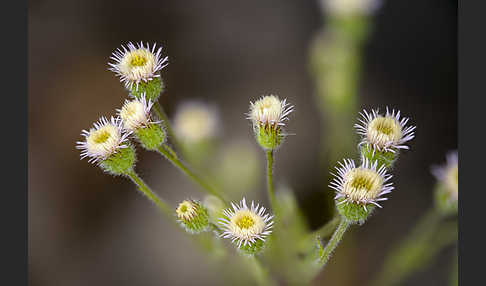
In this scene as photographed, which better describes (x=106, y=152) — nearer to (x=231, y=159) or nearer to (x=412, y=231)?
(x=231, y=159)

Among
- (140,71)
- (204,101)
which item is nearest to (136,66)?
(140,71)

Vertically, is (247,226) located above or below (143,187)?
below

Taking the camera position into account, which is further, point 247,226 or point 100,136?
point 100,136

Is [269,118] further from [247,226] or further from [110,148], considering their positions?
[110,148]

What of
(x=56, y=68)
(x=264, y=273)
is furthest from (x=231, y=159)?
(x=56, y=68)

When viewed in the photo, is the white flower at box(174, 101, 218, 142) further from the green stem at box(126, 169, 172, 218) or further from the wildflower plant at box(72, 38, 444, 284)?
the green stem at box(126, 169, 172, 218)

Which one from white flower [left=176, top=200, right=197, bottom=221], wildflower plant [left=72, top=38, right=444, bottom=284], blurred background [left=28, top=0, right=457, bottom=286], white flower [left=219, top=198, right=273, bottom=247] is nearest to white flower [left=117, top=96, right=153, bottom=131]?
wildflower plant [left=72, top=38, right=444, bottom=284]

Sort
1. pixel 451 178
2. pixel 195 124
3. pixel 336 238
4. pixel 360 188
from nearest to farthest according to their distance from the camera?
pixel 360 188, pixel 336 238, pixel 451 178, pixel 195 124
